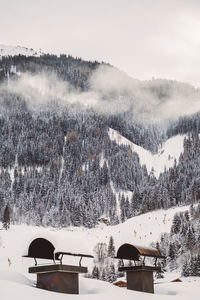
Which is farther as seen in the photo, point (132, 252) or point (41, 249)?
point (132, 252)

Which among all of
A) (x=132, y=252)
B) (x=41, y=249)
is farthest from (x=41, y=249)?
(x=132, y=252)

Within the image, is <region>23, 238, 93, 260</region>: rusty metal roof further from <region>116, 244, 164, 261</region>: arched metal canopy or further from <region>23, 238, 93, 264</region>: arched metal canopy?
<region>116, 244, 164, 261</region>: arched metal canopy

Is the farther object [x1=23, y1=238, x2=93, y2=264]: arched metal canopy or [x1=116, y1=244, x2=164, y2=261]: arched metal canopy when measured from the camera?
[x1=116, y1=244, x2=164, y2=261]: arched metal canopy

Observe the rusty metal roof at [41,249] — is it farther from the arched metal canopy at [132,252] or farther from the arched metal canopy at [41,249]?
the arched metal canopy at [132,252]

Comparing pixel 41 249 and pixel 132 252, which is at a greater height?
pixel 41 249

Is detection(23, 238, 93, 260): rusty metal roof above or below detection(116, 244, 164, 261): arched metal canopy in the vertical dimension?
above

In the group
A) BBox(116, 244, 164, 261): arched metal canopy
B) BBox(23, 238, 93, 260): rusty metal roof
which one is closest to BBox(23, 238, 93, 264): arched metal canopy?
BBox(23, 238, 93, 260): rusty metal roof

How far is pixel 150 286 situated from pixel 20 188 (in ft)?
582

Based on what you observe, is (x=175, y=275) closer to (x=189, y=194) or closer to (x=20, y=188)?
(x=189, y=194)

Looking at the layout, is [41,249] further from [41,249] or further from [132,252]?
[132,252]

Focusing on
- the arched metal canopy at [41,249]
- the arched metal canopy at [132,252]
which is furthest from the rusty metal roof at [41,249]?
the arched metal canopy at [132,252]

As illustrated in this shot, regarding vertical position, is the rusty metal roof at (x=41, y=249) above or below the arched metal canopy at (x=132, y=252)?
above

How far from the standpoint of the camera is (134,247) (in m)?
27.2

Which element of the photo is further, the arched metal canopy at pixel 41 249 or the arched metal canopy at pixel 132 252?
the arched metal canopy at pixel 132 252
